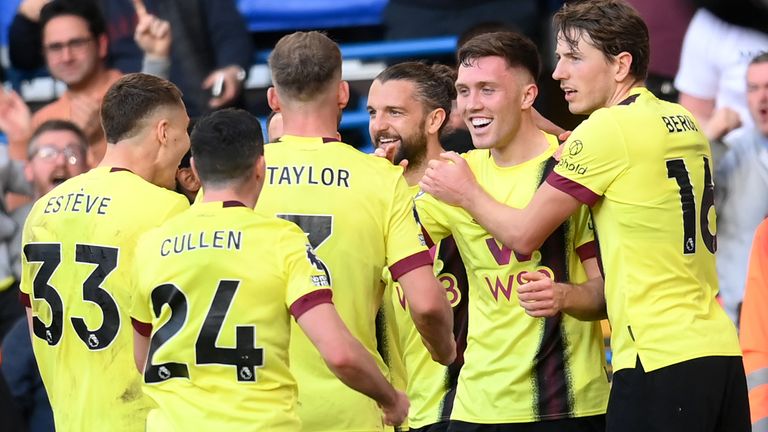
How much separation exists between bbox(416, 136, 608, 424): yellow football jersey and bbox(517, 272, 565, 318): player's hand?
10.7 inches

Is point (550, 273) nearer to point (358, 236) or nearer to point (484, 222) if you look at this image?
point (484, 222)

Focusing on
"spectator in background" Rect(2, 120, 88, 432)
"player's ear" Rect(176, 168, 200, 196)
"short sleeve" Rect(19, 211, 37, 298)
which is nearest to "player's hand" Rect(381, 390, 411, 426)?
"short sleeve" Rect(19, 211, 37, 298)

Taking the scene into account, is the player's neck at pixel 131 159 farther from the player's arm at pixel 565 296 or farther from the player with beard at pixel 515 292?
the player's arm at pixel 565 296

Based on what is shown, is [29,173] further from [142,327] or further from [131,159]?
[142,327]

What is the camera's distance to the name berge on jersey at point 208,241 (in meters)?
4.94

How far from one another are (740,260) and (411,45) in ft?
10.6

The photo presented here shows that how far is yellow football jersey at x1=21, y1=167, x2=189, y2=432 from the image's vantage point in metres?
5.82

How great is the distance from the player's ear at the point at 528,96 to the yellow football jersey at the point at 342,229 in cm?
80

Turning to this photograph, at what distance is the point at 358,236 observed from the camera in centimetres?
570

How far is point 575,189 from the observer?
18.6 feet

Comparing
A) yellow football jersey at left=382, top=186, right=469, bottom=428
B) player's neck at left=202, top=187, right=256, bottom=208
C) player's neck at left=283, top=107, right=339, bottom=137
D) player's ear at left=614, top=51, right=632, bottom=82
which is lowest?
yellow football jersey at left=382, top=186, right=469, bottom=428

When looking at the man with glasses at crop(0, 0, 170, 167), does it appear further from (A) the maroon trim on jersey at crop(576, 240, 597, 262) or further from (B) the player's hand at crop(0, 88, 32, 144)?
(A) the maroon trim on jersey at crop(576, 240, 597, 262)

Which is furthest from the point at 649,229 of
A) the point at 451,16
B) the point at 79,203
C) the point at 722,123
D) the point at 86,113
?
the point at 86,113

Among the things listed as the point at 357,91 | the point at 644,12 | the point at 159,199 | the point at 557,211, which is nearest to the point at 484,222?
the point at 557,211
